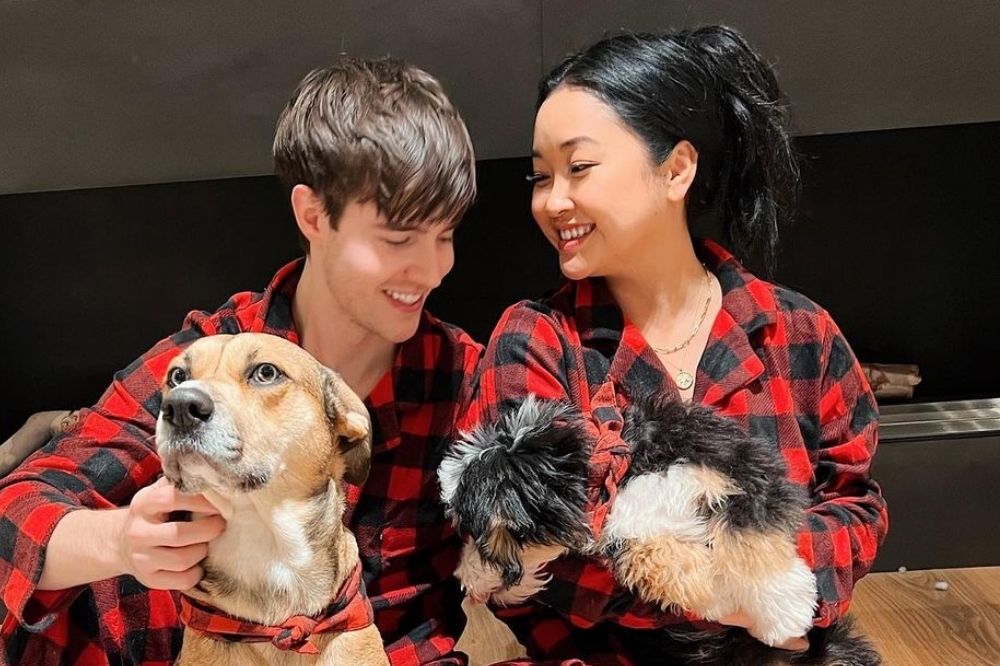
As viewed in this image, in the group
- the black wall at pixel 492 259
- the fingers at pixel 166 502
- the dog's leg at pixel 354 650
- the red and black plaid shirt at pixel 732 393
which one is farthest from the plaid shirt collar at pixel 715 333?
the black wall at pixel 492 259

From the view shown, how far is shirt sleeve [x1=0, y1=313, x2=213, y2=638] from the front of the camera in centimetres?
102

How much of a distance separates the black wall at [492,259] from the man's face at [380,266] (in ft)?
2.87

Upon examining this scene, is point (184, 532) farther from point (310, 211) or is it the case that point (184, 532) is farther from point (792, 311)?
point (792, 311)

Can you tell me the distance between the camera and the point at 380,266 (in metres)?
1.15

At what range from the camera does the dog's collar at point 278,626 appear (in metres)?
0.97

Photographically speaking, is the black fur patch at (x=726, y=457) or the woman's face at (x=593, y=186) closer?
the black fur patch at (x=726, y=457)

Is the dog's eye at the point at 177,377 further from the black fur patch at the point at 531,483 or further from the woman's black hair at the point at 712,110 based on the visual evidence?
the woman's black hair at the point at 712,110

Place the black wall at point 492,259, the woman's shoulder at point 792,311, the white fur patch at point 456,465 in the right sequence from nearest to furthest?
the white fur patch at point 456,465
the woman's shoulder at point 792,311
the black wall at point 492,259

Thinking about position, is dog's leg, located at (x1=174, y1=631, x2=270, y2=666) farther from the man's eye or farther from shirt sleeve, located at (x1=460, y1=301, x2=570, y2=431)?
the man's eye

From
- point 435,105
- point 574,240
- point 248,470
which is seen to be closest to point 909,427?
point 574,240

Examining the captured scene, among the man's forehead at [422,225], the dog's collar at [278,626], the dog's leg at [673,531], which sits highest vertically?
the man's forehead at [422,225]

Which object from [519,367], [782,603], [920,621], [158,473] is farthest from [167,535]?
[920,621]

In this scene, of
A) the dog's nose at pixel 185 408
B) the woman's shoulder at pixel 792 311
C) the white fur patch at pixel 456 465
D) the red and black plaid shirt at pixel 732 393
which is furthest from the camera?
the woman's shoulder at pixel 792 311

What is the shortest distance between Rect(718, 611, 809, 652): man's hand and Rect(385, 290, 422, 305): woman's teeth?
0.56 metres
